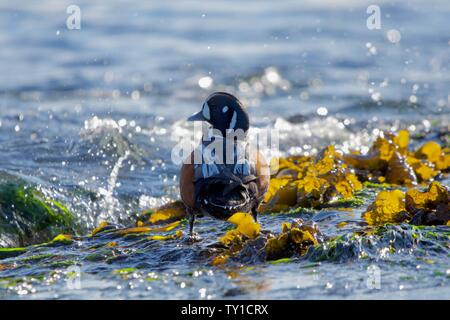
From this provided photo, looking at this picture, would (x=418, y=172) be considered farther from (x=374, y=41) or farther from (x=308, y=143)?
(x=374, y=41)

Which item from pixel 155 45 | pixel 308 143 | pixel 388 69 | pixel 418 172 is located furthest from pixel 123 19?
pixel 418 172

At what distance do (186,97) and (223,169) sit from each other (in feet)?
22.9

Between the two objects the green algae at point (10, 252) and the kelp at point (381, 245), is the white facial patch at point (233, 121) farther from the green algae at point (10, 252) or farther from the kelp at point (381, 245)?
the green algae at point (10, 252)

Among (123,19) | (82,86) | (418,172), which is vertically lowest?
(418,172)

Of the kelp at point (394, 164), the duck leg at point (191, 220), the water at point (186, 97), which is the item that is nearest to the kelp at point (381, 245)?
the water at point (186, 97)

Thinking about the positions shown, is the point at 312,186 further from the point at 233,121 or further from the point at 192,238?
the point at 192,238

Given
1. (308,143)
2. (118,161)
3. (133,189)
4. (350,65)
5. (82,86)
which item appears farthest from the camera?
(350,65)

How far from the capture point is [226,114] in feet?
20.8

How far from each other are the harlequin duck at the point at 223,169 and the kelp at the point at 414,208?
0.79 m

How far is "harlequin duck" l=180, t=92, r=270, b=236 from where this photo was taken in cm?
586

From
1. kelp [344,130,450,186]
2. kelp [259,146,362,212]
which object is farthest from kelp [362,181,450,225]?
kelp [344,130,450,186]

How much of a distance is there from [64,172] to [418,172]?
3.24m

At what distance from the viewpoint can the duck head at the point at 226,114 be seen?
249 inches

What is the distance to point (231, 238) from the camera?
5.86 m
